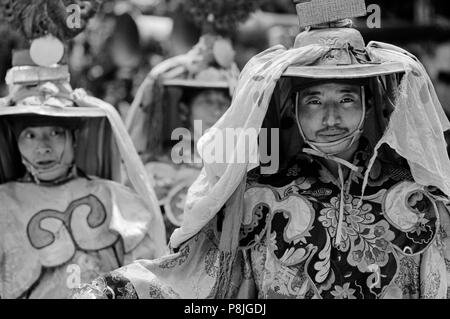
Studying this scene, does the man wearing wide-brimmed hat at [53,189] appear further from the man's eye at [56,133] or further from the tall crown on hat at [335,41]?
the tall crown on hat at [335,41]

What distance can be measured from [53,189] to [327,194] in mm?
1716

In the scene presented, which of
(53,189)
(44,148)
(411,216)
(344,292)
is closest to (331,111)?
(411,216)

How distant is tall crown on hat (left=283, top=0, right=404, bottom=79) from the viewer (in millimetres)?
4445

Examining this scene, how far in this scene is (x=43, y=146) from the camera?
5633 mm

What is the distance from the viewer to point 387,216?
14.6 ft

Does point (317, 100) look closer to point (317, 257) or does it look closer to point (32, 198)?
point (317, 257)

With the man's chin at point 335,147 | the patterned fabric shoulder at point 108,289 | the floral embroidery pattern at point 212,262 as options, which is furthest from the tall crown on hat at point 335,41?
the patterned fabric shoulder at point 108,289

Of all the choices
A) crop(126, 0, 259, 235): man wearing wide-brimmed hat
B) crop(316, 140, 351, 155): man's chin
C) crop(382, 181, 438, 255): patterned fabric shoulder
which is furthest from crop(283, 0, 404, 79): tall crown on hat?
crop(126, 0, 259, 235): man wearing wide-brimmed hat

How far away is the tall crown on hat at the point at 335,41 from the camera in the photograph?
175 inches

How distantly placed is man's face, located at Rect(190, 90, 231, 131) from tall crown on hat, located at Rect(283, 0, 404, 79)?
2314 mm

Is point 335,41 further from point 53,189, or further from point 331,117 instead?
point 53,189

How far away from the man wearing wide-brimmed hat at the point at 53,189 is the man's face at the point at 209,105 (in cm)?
115

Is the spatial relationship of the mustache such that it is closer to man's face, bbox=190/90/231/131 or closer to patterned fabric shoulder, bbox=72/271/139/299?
patterned fabric shoulder, bbox=72/271/139/299

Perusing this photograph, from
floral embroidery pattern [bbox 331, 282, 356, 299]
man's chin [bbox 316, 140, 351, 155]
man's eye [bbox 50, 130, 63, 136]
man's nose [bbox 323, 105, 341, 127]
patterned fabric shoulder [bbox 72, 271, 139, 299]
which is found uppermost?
man's nose [bbox 323, 105, 341, 127]
